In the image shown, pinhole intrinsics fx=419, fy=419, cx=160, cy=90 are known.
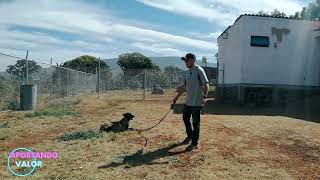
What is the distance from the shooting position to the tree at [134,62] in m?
54.8

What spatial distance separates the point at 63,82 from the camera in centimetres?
2172

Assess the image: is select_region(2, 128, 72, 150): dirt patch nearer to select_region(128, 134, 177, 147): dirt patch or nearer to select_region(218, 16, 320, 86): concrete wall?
select_region(128, 134, 177, 147): dirt patch

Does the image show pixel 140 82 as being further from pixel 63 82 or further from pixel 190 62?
pixel 190 62

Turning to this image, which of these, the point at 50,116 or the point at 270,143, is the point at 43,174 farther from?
the point at 50,116

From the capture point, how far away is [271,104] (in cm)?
2008

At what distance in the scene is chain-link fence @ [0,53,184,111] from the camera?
15273 mm

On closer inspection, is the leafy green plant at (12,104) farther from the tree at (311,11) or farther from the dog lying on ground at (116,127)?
the tree at (311,11)

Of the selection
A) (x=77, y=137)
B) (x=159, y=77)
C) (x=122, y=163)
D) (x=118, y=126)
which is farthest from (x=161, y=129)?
(x=159, y=77)

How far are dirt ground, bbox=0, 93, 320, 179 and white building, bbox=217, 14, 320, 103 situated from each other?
28.7ft

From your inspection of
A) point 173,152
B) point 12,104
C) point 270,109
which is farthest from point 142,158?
point 270,109

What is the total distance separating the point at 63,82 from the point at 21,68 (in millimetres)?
5712

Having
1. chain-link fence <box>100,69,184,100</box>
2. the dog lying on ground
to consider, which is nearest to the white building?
the dog lying on ground

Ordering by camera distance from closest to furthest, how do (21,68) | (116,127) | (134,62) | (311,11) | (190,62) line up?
(190,62) < (116,127) < (21,68) < (311,11) < (134,62)

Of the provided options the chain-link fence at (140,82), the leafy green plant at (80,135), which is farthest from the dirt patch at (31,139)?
the chain-link fence at (140,82)
